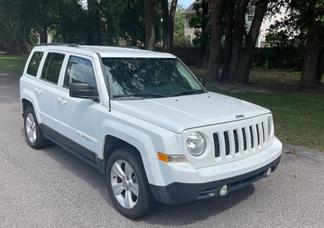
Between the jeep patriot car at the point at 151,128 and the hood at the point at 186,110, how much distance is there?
0.01 m

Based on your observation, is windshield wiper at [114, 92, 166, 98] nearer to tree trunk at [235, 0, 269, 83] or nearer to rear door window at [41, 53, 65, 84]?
rear door window at [41, 53, 65, 84]

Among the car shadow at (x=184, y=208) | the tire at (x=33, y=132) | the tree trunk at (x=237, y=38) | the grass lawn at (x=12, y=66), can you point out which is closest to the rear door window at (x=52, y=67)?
the tire at (x=33, y=132)

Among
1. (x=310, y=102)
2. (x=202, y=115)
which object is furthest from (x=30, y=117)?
(x=310, y=102)

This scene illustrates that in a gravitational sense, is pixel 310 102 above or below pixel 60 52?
below

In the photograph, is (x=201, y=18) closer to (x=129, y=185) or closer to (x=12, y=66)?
(x=12, y=66)

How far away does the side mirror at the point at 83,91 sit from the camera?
15.5ft

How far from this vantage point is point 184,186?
12.6 ft

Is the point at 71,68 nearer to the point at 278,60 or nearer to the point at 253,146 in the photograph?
the point at 253,146

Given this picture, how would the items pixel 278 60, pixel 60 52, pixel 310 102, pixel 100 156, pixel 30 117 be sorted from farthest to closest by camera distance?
pixel 278 60, pixel 310 102, pixel 30 117, pixel 60 52, pixel 100 156

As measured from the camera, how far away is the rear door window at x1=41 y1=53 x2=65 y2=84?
6.07 m

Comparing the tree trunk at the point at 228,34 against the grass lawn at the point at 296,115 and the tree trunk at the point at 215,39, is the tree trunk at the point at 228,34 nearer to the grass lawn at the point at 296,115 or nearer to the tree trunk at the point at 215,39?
the tree trunk at the point at 215,39

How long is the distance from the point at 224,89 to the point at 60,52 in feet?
30.9

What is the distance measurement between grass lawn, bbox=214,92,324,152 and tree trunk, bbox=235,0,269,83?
236 centimetres

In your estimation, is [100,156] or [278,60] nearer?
[100,156]
